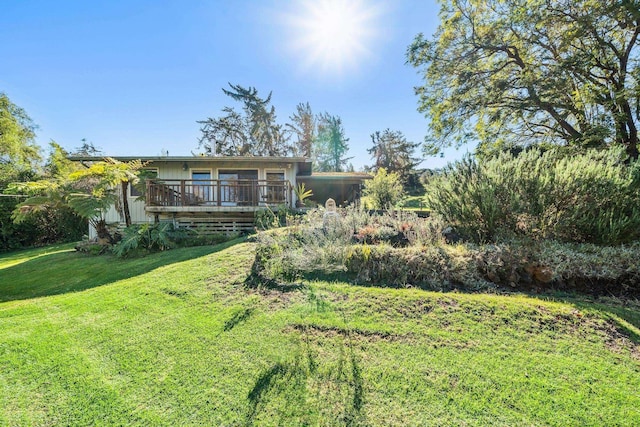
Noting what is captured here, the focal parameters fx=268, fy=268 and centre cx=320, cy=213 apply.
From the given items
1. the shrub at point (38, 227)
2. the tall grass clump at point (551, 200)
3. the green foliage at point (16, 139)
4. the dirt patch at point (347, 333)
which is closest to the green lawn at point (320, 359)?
the dirt patch at point (347, 333)

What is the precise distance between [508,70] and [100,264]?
1648cm

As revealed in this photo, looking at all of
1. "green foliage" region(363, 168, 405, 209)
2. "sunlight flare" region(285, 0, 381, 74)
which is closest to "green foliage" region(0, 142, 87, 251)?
"sunlight flare" region(285, 0, 381, 74)

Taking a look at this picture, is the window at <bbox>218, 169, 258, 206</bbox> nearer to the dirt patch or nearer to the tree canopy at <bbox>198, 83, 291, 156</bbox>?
the dirt patch

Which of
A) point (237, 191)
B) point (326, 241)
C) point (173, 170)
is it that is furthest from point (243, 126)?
point (326, 241)

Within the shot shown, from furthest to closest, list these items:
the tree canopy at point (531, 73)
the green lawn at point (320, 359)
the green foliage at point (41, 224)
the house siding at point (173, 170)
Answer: the green foliage at point (41, 224), the house siding at point (173, 170), the tree canopy at point (531, 73), the green lawn at point (320, 359)

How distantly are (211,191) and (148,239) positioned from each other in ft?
10.3

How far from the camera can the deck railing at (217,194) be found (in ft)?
30.7

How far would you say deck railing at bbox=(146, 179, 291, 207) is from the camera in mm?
9367

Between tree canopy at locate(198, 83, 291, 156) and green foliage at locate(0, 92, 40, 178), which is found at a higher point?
tree canopy at locate(198, 83, 291, 156)

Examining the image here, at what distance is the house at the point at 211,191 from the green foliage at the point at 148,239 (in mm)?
1069

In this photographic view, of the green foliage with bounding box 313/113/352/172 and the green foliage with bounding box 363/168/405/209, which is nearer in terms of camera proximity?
the green foliage with bounding box 363/168/405/209

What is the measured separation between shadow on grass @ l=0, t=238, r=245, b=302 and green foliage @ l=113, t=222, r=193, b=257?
14.8 inches

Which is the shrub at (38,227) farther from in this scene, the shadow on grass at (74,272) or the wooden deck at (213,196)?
the wooden deck at (213,196)

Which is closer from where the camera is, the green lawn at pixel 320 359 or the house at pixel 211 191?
the green lawn at pixel 320 359
